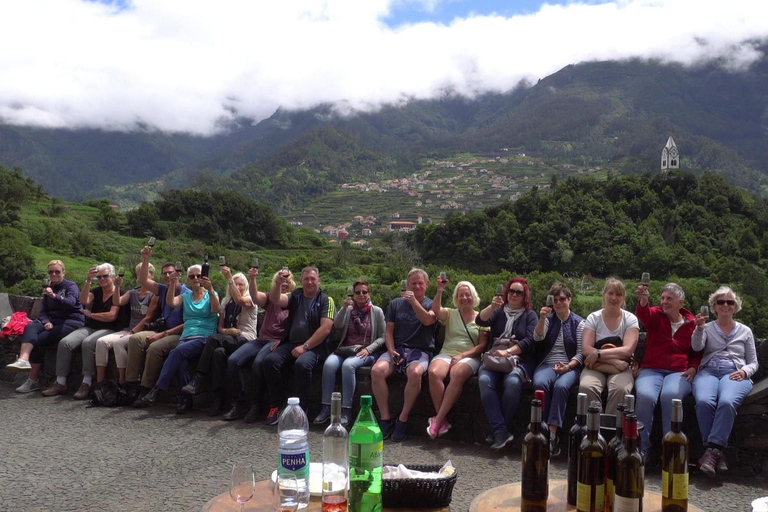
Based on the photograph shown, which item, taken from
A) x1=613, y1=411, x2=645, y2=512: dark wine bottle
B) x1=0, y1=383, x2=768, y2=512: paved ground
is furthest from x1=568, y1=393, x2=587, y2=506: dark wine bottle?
x1=0, y1=383, x2=768, y2=512: paved ground

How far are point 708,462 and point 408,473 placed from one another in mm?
2257

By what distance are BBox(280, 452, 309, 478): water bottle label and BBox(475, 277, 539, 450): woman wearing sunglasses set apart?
2.21 meters

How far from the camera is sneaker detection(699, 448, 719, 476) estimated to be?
3832mm

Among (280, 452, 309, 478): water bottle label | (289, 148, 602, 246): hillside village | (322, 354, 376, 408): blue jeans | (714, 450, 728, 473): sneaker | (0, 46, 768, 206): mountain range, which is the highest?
(0, 46, 768, 206): mountain range

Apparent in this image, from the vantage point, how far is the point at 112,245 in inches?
1770

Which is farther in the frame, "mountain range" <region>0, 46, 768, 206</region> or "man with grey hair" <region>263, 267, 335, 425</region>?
"mountain range" <region>0, 46, 768, 206</region>

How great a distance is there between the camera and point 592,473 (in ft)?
7.47

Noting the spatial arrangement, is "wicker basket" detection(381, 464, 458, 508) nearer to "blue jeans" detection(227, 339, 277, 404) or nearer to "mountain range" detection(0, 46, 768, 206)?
"blue jeans" detection(227, 339, 277, 404)

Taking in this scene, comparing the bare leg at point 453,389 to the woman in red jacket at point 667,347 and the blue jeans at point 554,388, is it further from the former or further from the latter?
the woman in red jacket at point 667,347

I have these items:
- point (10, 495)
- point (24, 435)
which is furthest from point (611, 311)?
point (24, 435)

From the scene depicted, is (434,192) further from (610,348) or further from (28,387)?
(610,348)

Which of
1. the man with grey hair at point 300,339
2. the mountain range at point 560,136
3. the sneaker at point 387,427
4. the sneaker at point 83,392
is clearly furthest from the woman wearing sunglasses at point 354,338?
the mountain range at point 560,136

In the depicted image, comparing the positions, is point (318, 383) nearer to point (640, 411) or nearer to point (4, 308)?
point (640, 411)

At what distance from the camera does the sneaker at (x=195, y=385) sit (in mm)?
5316
